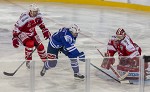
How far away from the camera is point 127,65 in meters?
5.16

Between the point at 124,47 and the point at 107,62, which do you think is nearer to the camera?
the point at 107,62

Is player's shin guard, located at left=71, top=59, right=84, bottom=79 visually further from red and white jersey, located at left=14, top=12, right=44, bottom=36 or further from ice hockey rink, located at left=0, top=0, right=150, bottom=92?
red and white jersey, located at left=14, top=12, right=44, bottom=36

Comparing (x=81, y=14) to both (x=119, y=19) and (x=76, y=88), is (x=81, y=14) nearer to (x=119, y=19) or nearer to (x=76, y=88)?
(x=119, y=19)

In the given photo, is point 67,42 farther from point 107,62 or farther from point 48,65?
point 48,65

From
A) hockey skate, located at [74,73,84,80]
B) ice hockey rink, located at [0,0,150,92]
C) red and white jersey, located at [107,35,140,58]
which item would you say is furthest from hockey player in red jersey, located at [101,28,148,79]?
hockey skate, located at [74,73,84,80]

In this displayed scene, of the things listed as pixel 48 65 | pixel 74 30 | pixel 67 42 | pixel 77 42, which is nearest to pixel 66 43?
pixel 67 42

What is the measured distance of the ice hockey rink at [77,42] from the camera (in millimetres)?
4734

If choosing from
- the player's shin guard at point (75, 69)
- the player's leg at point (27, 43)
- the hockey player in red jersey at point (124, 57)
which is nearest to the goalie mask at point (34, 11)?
the player's leg at point (27, 43)

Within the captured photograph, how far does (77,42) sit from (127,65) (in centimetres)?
423

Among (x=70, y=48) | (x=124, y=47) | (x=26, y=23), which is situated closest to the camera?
(x=70, y=48)

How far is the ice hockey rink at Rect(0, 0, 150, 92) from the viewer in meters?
4.73

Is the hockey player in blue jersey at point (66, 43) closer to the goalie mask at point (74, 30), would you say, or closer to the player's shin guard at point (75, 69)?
the goalie mask at point (74, 30)

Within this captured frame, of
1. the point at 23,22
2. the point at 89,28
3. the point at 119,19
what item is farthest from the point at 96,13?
the point at 23,22

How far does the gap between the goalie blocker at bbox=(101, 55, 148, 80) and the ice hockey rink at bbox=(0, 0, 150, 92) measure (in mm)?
108
